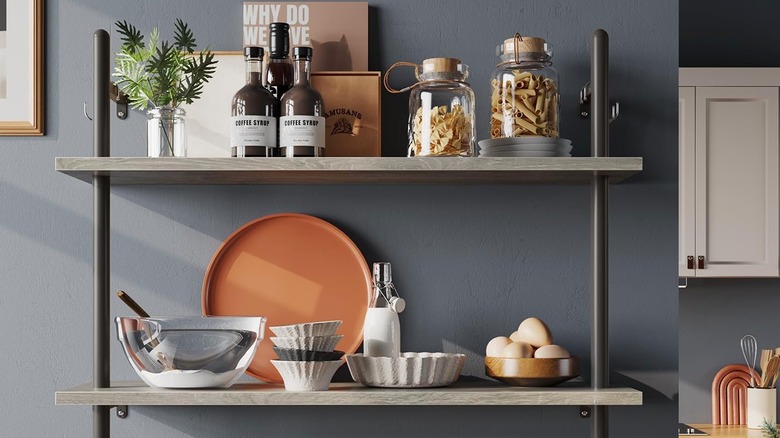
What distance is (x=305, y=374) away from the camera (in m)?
1.49

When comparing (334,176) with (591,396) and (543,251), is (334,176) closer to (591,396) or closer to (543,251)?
(543,251)

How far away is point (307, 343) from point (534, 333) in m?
0.40

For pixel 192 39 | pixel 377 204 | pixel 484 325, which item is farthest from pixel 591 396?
pixel 192 39

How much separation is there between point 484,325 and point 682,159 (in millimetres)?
1962

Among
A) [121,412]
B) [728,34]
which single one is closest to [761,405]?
[728,34]

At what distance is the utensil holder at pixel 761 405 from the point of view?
134 inches

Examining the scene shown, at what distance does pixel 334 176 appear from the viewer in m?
1.59

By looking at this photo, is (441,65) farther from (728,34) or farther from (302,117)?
(728,34)

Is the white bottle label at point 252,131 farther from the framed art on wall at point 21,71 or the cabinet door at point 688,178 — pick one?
the cabinet door at point 688,178

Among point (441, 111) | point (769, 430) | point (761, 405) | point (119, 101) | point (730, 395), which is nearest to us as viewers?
point (441, 111)

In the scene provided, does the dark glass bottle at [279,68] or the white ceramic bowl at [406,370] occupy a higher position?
the dark glass bottle at [279,68]

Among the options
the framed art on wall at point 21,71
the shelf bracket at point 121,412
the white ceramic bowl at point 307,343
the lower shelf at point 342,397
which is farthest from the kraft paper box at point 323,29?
the shelf bracket at point 121,412

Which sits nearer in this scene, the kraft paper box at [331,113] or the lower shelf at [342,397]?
the lower shelf at [342,397]

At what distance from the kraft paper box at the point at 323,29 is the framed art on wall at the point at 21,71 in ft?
1.32
